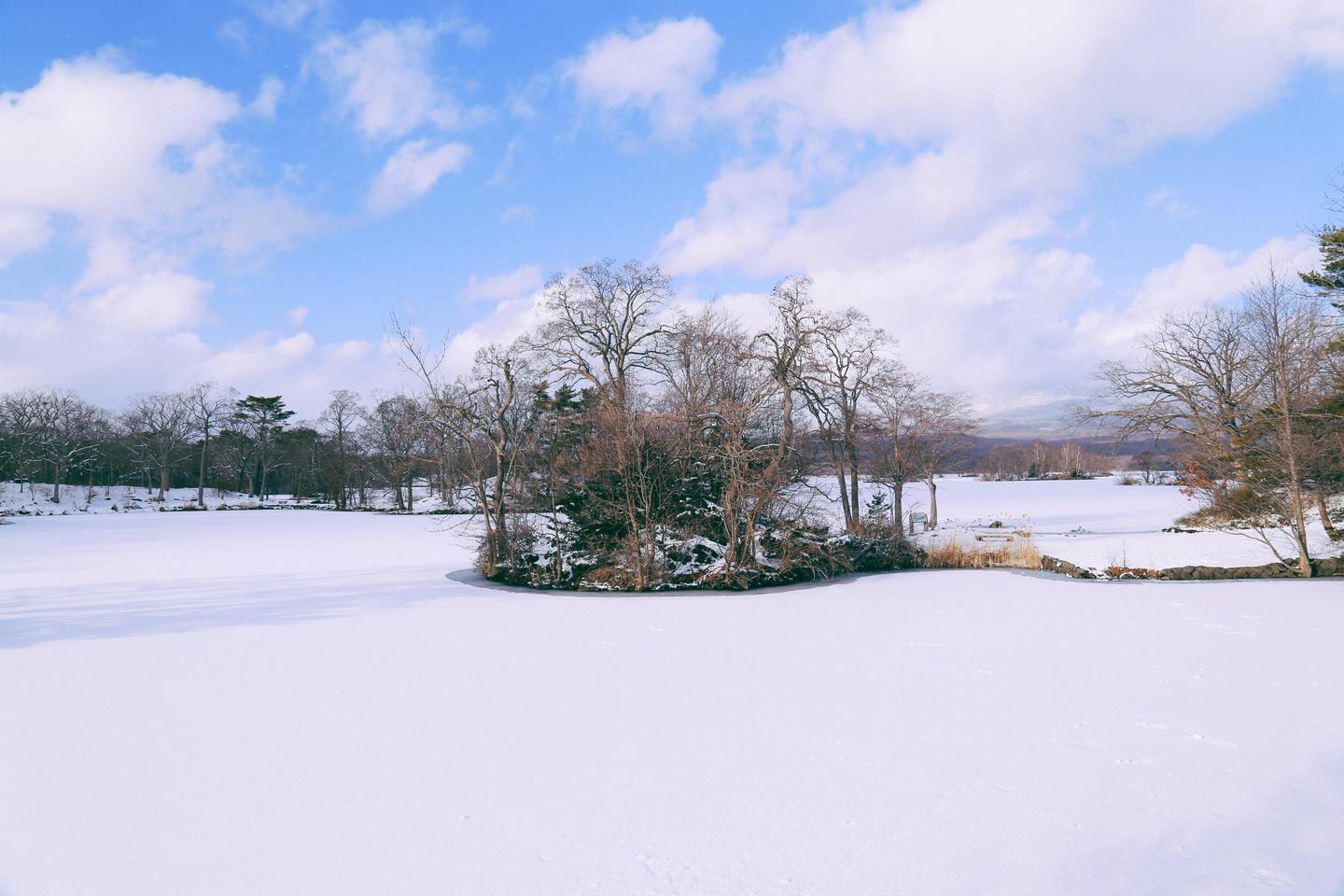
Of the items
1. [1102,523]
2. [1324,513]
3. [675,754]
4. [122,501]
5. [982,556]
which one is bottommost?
[1102,523]

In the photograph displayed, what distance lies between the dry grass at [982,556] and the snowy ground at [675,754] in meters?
5.67

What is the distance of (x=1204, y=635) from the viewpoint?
25.3ft

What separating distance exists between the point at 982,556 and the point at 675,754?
12677 millimetres

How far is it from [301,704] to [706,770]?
10.8 ft

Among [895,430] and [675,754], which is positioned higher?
[895,430]

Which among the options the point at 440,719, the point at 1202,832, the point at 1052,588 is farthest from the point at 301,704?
the point at 1052,588

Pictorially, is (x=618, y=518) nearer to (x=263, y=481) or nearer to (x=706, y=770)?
(x=706, y=770)

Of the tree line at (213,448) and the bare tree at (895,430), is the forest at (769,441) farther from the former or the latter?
the tree line at (213,448)

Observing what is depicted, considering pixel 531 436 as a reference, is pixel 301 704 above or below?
below

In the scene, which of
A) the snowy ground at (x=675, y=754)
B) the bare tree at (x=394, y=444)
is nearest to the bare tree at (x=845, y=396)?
the snowy ground at (x=675, y=754)

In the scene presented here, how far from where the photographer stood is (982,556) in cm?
1516

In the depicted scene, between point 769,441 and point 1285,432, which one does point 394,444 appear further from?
point 1285,432

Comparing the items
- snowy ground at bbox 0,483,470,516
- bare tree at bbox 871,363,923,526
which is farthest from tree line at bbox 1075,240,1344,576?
snowy ground at bbox 0,483,470,516

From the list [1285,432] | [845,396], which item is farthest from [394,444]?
[1285,432]
